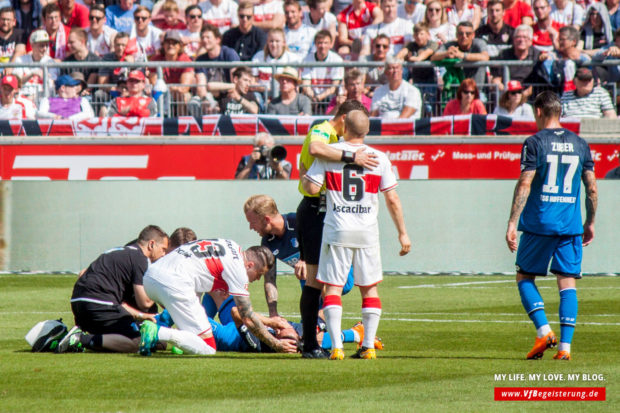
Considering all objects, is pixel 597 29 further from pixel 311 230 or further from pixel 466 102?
pixel 311 230

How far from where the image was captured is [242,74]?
60.3 ft

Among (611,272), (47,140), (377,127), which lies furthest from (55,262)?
(611,272)

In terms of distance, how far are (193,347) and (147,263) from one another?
1060mm

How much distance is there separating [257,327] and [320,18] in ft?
43.9

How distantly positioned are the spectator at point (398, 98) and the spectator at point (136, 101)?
4.27 meters

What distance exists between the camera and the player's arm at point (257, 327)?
27.2ft

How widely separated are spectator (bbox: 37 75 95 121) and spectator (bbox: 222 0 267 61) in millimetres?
3333

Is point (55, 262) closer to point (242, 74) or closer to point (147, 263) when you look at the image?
point (242, 74)

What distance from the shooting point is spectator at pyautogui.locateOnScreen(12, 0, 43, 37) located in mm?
21891

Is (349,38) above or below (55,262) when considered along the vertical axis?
above

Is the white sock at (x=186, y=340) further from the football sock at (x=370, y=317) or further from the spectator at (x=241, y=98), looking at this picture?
the spectator at (x=241, y=98)

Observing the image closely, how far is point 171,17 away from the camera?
2102 cm

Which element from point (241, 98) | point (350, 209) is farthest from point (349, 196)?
point (241, 98)

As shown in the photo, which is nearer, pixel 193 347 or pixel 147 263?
pixel 193 347
